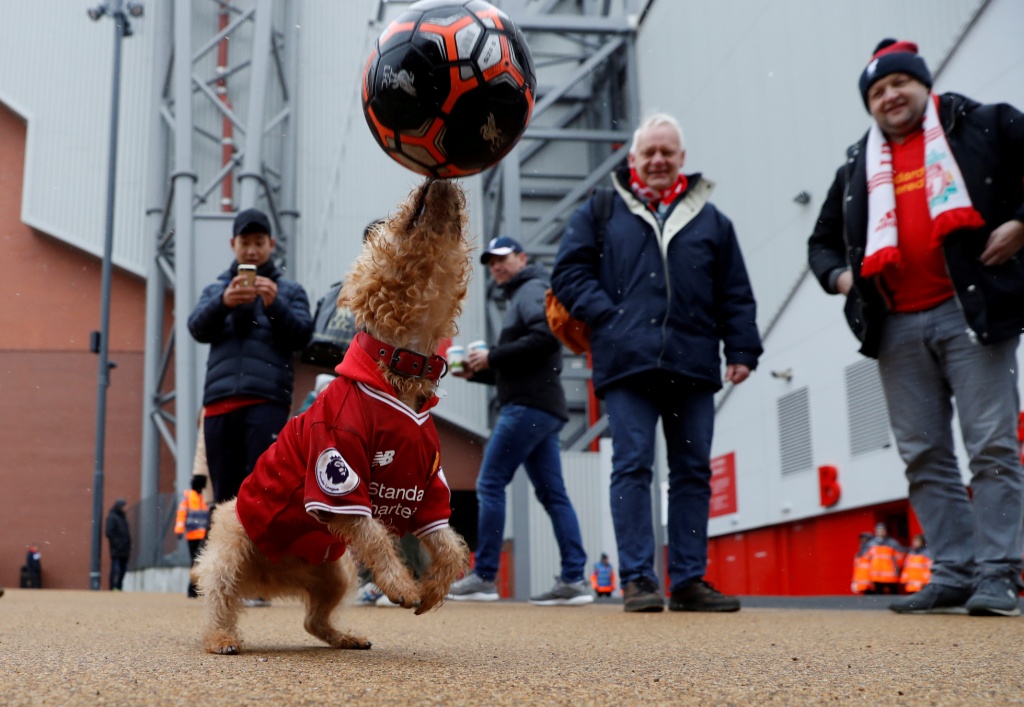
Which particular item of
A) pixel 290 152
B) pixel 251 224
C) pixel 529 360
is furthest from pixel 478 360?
pixel 290 152

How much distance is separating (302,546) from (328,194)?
59.6 feet

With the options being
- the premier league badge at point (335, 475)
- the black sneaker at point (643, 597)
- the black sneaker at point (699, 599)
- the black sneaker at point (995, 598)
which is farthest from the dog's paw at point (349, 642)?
the black sneaker at point (995, 598)

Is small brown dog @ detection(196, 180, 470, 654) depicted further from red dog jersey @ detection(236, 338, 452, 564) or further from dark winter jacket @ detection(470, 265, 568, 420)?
dark winter jacket @ detection(470, 265, 568, 420)

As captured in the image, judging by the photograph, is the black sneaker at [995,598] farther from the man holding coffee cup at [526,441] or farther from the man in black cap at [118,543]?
the man in black cap at [118,543]

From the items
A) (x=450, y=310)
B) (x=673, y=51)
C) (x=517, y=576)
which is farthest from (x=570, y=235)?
(x=673, y=51)

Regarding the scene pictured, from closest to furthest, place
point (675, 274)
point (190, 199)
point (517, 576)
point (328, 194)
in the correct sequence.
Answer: point (675, 274) → point (517, 576) → point (190, 199) → point (328, 194)

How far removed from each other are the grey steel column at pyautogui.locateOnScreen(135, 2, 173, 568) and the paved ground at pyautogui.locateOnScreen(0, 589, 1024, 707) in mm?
16949

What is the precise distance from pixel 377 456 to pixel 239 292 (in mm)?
2290

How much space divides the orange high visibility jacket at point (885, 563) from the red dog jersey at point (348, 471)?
8024 mm

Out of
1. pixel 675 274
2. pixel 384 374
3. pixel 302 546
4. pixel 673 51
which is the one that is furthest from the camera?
pixel 673 51

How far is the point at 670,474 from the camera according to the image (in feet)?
14.7

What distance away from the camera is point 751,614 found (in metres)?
4.16

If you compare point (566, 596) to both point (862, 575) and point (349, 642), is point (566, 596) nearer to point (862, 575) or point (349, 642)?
point (349, 642)

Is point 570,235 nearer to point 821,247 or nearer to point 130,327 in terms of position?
point 821,247
